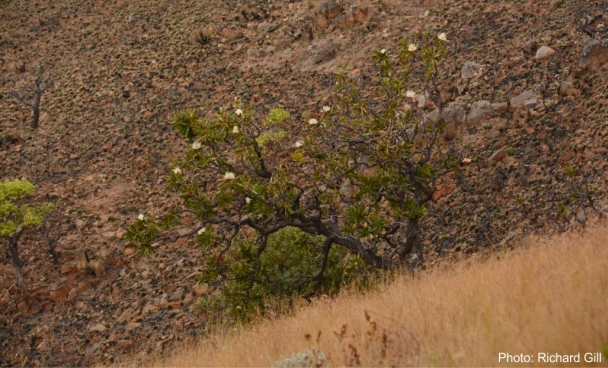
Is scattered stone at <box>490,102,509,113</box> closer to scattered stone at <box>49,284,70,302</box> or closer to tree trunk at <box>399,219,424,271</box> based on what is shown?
tree trunk at <box>399,219,424,271</box>

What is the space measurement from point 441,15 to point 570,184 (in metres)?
10.2

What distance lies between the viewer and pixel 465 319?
4875 mm

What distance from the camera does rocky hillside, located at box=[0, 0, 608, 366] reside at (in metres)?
11.8

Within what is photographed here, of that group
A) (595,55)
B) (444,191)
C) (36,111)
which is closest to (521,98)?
(595,55)

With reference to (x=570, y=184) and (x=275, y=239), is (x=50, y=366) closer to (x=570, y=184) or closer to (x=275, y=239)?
(x=275, y=239)

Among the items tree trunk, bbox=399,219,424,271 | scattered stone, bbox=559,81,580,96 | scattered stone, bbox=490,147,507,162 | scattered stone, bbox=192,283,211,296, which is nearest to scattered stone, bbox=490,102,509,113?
scattered stone, bbox=559,81,580,96

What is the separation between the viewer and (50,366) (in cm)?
1220

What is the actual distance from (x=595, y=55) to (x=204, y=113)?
450 inches

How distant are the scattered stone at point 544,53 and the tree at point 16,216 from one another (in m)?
13.0

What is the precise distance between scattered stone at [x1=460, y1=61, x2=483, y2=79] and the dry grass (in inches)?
367

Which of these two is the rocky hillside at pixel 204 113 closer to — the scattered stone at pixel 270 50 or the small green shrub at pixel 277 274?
the scattered stone at pixel 270 50

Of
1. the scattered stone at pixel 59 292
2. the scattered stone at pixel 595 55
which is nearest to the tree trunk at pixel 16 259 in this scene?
the scattered stone at pixel 59 292

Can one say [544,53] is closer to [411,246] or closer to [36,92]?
[411,246]

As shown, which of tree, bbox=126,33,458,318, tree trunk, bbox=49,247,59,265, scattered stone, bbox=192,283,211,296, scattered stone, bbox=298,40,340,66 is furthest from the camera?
scattered stone, bbox=298,40,340,66
